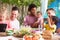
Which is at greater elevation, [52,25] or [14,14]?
[14,14]

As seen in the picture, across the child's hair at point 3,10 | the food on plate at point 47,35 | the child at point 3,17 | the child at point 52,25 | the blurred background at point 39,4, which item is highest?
the blurred background at point 39,4

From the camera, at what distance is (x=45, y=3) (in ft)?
7.55

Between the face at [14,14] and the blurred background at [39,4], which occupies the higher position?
the blurred background at [39,4]

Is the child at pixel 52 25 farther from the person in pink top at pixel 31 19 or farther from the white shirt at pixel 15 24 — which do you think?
the white shirt at pixel 15 24

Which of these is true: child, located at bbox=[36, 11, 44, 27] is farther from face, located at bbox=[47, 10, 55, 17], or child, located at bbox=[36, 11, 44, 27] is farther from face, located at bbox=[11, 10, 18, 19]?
face, located at bbox=[11, 10, 18, 19]

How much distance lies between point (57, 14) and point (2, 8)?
0.46m

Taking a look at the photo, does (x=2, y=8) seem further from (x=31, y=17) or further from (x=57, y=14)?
(x=57, y=14)

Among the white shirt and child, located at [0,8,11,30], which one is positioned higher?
child, located at [0,8,11,30]

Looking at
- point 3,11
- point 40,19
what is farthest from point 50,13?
point 3,11

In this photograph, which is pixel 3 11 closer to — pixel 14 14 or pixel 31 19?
pixel 14 14

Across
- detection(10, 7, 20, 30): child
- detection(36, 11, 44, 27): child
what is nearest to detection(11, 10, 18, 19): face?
detection(10, 7, 20, 30): child

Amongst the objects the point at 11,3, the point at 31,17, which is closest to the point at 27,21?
the point at 31,17

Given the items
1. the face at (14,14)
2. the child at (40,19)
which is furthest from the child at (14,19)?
the child at (40,19)

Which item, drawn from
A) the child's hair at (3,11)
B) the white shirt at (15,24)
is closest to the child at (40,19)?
the white shirt at (15,24)
